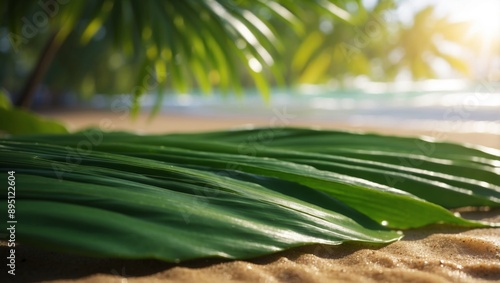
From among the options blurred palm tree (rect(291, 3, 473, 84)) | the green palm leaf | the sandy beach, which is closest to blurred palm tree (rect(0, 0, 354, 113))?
the green palm leaf

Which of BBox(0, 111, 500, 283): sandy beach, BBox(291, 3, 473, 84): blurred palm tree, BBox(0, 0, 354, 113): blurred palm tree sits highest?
BBox(291, 3, 473, 84): blurred palm tree

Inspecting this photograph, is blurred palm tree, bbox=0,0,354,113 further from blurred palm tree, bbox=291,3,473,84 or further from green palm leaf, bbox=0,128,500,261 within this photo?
blurred palm tree, bbox=291,3,473,84

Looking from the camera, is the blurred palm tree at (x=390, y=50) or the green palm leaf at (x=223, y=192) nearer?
the green palm leaf at (x=223, y=192)

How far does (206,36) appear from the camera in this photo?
169 cm

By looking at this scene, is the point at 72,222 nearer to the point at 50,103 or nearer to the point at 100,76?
the point at 100,76

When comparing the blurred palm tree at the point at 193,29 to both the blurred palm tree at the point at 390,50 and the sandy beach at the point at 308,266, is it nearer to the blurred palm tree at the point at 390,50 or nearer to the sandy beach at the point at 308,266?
the sandy beach at the point at 308,266

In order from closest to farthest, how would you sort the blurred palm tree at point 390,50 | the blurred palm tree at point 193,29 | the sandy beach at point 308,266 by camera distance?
the sandy beach at point 308,266, the blurred palm tree at point 193,29, the blurred palm tree at point 390,50

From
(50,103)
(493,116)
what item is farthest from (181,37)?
(50,103)

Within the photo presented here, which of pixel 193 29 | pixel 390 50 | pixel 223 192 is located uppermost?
pixel 390 50

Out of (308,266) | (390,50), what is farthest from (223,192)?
(390,50)

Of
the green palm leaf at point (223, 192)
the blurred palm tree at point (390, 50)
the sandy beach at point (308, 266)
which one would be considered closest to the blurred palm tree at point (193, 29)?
the green palm leaf at point (223, 192)

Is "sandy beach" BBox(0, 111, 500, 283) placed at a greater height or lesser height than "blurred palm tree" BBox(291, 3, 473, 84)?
lesser

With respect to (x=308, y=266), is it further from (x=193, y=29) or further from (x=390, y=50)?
(x=390, y=50)

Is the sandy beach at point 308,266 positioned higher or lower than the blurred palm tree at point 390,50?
lower
